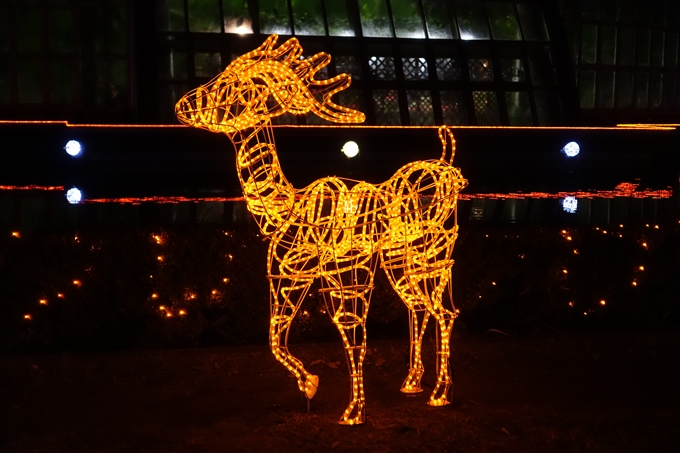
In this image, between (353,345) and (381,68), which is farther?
(381,68)

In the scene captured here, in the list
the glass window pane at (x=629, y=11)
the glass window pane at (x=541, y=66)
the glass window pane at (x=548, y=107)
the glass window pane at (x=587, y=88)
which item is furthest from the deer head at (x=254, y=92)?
the glass window pane at (x=629, y=11)

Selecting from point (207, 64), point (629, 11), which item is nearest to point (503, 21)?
point (629, 11)

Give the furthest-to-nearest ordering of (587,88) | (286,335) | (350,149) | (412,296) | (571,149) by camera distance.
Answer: (587,88)
(571,149)
(350,149)
(412,296)
(286,335)

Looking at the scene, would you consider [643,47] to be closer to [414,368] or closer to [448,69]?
[448,69]

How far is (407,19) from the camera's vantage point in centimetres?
2075

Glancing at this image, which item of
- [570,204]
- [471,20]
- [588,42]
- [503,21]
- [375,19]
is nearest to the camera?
[570,204]

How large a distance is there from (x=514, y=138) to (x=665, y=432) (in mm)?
13456

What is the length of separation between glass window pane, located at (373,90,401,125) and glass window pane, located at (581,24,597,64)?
20.9ft

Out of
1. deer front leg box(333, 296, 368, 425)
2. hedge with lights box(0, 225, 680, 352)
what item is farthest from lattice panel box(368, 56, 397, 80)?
deer front leg box(333, 296, 368, 425)

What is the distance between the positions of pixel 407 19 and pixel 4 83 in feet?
31.1

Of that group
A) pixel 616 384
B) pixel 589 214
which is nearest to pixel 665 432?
pixel 616 384

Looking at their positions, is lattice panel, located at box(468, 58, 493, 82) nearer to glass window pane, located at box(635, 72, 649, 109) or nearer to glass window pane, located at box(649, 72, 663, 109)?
glass window pane, located at box(635, 72, 649, 109)

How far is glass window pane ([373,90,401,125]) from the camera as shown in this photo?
19312mm

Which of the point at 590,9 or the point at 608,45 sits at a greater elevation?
the point at 590,9
